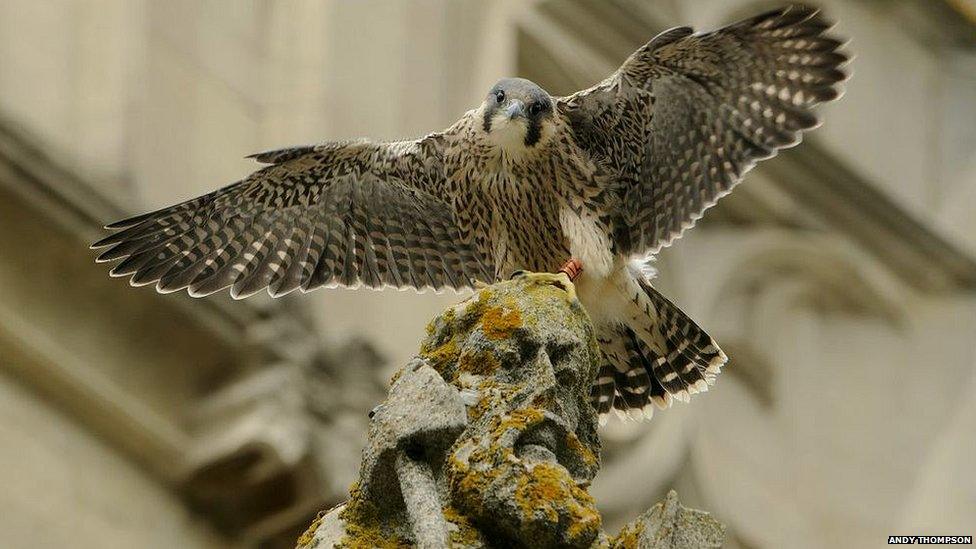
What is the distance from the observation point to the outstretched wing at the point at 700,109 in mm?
10586

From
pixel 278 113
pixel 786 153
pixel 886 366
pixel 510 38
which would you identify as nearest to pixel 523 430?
pixel 278 113

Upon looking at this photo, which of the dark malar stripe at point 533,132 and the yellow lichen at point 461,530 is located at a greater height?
the dark malar stripe at point 533,132

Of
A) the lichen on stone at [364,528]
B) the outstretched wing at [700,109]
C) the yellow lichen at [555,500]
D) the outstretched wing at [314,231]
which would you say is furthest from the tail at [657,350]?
Result: the yellow lichen at [555,500]

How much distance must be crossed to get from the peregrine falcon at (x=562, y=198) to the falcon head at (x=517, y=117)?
0.01 meters

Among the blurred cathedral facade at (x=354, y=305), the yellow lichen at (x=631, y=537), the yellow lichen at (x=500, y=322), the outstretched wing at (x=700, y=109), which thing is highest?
the blurred cathedral facade at (x=354, y=305)

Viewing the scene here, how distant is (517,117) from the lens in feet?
32.9

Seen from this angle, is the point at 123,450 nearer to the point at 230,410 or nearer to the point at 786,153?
the point at 230,410

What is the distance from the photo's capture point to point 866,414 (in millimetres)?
22172

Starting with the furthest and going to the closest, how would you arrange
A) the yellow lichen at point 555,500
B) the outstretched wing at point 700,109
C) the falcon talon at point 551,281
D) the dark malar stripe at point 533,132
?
1. the outstretched wing at point 700,109
2. the dark malar stripe at point 533,132
3. the falcon talon at point 551,281
4. the yellow lichen at point 555,500

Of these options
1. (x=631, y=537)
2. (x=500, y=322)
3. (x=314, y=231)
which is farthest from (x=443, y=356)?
(x=314, y=231)

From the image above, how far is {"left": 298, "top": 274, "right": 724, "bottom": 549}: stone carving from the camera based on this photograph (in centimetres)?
648

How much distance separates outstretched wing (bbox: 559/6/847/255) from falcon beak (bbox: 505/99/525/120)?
53 centimetres

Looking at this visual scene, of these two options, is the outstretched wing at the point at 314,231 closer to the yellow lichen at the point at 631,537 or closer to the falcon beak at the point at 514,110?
the falcon beak at the point at 514,110

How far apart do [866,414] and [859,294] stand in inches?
37.1
